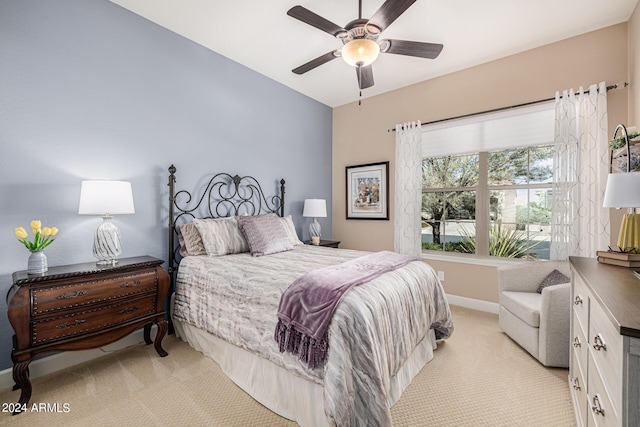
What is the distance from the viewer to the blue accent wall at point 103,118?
2.04m

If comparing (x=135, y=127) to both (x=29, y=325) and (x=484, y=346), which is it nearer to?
(x=29, y=325)

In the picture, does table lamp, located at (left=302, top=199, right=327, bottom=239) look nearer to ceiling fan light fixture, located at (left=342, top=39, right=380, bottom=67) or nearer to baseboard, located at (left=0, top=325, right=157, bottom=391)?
ceiling fan light fixture, located at (left=342, top=39, right=380, bottom=67)

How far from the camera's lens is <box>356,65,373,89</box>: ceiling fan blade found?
2388 millimetres

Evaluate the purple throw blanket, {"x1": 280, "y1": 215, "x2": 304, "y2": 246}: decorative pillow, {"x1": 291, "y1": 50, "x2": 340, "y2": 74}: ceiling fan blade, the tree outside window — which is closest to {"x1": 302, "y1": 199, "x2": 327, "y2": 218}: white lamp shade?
{"x1": 280, "y1": 215, "x2": 304, "y2": 246}: decorative pillow

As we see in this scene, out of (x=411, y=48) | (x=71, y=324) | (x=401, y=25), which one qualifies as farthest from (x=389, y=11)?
(x=71, y=324)

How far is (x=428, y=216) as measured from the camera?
4.02 m

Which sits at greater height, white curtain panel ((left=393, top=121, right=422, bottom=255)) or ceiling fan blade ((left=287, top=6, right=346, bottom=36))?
ceiling fan blade ((left=287, top=6, right=346, bottom=36))

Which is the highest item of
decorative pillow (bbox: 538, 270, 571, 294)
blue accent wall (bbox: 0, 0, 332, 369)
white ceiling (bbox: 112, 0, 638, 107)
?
white ceiling (bbox: 112, 0, 638, 107)

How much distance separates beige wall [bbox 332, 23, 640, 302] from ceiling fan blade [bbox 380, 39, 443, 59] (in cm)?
151

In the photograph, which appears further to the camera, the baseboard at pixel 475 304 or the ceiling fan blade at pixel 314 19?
the baseboard at pixel 475 304

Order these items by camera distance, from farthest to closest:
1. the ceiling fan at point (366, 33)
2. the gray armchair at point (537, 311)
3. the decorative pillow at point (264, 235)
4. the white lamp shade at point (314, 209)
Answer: the white lamp shade at point (314, 209) < the decorative pillow at point (264, 235) < the gray armchair at point (537, 311) < the ceiling fan at point (366, 33)

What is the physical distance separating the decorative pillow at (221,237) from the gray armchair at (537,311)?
8.57 ft

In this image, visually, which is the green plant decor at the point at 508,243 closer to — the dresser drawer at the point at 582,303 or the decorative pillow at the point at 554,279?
the decorative pillow at the point at 554,279

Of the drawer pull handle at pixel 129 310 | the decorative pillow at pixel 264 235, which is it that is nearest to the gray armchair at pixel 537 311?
the decorative pillow at pixel 264 235
